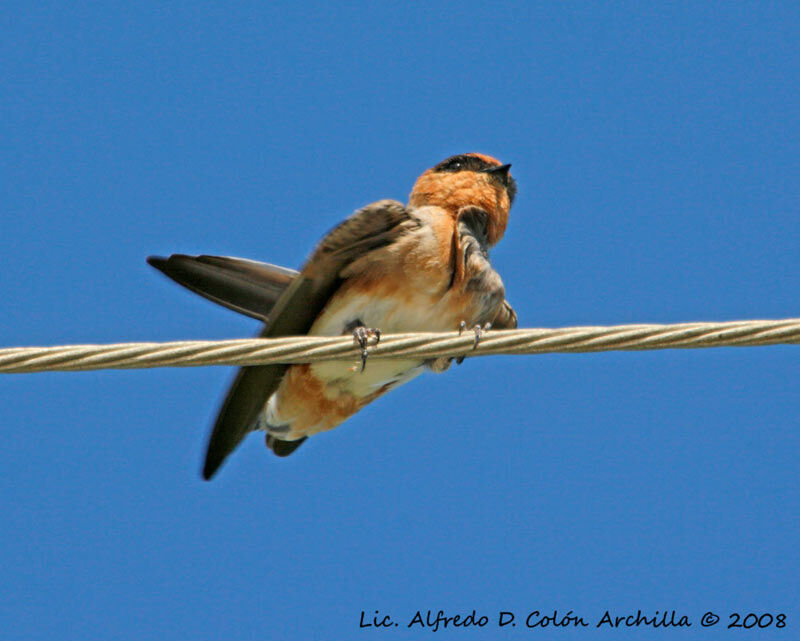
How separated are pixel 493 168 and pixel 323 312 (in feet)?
5.62

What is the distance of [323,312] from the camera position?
700cm

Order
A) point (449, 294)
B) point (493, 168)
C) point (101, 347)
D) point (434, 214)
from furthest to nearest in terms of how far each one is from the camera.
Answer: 1. point (493, 168)
2. point (434, 214)
3. point (449, 294)
4. point (101, 347)

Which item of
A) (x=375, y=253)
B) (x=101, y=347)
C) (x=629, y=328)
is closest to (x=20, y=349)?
(x=101, y=347)

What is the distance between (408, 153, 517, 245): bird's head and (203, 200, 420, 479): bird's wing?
0.74 metres

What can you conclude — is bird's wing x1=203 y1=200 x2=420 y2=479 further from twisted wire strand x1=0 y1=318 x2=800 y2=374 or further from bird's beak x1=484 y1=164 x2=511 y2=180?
twisted wire strand x1=0 y1=318 x2=800 y2=374

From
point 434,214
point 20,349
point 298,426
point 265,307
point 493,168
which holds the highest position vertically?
point 493,168

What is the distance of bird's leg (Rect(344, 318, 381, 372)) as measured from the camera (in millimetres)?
5023

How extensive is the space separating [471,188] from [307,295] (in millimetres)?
1465

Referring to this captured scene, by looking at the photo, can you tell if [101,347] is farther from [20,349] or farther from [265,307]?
[265,307]

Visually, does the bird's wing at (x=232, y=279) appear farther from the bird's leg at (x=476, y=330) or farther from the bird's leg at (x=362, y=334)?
the bird's leg at (x=476, y=330)

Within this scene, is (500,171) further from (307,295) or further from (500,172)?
(307,295)

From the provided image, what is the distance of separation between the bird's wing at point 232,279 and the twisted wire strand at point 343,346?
250 cm

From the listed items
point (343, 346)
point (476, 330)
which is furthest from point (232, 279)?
point (343, 346)

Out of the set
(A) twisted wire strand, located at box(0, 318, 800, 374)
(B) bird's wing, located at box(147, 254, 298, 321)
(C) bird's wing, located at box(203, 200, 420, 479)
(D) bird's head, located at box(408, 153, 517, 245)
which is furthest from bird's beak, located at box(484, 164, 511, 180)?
(A) twisted wire strand, located at box(0, 318, 800, 374)
